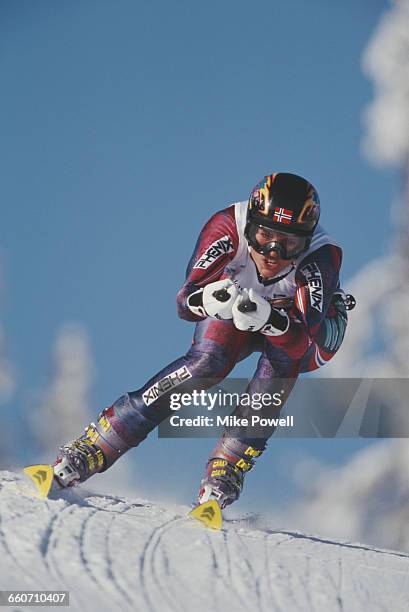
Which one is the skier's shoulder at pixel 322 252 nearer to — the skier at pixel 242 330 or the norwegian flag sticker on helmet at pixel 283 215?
the skier at pixel 242 330

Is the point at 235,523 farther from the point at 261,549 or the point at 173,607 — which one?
the point at 173,607

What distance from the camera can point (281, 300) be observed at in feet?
22.5

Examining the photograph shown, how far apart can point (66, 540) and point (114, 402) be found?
1.94 meters

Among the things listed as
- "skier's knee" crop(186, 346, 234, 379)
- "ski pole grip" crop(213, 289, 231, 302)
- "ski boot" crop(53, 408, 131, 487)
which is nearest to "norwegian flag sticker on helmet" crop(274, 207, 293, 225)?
"ski pole grip" crop(213, 289, 231, 302)

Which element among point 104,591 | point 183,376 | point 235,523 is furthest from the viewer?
point 235,523

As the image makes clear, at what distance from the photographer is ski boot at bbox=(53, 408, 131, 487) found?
6496 millimetres

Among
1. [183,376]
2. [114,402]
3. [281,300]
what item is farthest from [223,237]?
[114,402]

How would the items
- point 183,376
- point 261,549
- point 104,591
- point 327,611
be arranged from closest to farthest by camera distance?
point 104,591, point 327,611, point 261,549, point 183,376

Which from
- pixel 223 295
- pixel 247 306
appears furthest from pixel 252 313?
pixel 223 295

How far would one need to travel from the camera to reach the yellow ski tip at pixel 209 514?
6156 mm

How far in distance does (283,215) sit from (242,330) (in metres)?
0.98

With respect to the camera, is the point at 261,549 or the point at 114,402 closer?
the point at 261,549

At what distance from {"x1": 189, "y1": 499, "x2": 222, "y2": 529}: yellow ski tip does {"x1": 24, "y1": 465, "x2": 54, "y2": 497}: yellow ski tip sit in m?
1.14

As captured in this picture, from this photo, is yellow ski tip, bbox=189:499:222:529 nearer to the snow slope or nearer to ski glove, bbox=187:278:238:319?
the snow slope
